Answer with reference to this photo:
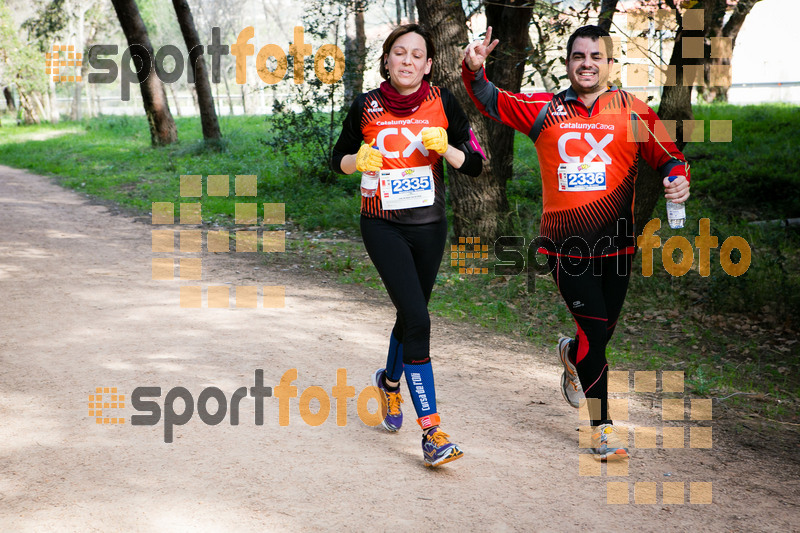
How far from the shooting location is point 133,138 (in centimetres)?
2547

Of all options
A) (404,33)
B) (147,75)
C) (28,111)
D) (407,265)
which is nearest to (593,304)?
(407,265)

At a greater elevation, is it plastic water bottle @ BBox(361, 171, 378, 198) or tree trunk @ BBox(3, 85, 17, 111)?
tree trunk @ BBox(3, 85, 17, 111)

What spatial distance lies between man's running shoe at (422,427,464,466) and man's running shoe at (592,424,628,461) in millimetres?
909

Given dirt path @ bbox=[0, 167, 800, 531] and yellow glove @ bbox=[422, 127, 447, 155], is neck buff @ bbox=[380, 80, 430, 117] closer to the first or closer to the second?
yellow glove @ bbox=[422, 127, 447, 155]

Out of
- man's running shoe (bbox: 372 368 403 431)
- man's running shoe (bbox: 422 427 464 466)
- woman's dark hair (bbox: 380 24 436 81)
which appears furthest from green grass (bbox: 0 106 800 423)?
woman's dark hair (bbox: 380 24 436 81)

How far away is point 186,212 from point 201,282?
466cm

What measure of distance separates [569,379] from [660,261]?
4.83 metres

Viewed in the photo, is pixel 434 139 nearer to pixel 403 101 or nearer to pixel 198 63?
pixel 403 101

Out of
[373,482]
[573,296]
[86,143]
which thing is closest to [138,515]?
[373,482]

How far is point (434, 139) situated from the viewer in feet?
13.1

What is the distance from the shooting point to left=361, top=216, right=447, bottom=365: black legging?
4227 mm

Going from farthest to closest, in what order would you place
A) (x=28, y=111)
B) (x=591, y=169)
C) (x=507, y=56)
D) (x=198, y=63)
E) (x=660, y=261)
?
(x=28, y=111), (x=198, y=63), (x=507, y=56), (x=660, y=261), (x=591, y=169)

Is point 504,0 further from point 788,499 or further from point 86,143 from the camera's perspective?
point 86,143

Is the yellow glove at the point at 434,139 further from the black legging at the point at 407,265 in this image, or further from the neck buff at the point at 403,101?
the black legging at the point at 407,265
